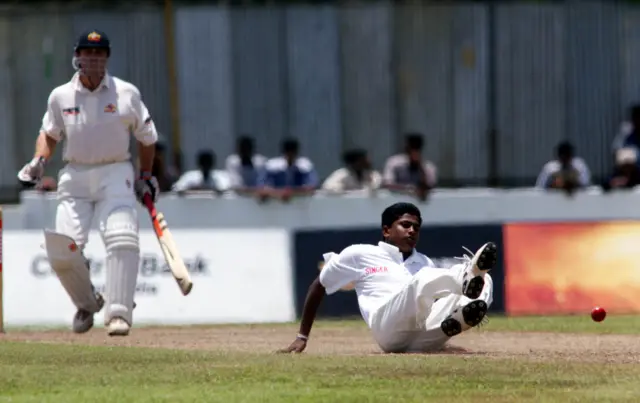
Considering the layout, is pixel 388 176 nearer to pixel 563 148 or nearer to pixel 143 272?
pixel 563 148

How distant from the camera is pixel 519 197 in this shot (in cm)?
2019

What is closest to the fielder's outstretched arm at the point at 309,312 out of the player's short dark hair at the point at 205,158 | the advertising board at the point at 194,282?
the advertising board at the point at 194,282

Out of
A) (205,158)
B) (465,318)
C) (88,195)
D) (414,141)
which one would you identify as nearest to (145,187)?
(88,195)

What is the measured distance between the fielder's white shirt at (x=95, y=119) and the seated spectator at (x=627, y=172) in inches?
332

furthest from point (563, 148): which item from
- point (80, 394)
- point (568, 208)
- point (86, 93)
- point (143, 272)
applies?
point (80, 394)

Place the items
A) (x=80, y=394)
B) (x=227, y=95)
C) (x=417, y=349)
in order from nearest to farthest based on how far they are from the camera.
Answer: (x=80, y=394), (x=417, y=349), (x=227, y=95)

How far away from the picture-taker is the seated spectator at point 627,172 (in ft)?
67.8

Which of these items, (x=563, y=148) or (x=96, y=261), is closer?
(x=96, y=261)

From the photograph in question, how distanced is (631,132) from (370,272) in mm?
10439

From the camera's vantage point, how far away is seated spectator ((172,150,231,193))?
67.9 ft

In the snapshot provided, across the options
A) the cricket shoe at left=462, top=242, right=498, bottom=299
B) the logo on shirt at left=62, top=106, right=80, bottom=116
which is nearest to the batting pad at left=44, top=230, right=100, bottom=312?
the logo on shirt at left=62, top=106, right=80, bottom=116

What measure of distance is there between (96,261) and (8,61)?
415 centimetres

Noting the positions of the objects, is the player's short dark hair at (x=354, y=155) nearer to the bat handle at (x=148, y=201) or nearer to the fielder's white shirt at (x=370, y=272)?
the bat handle at (x=148, y=201)

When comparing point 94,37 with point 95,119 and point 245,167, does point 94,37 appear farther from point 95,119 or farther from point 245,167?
point 245,167
